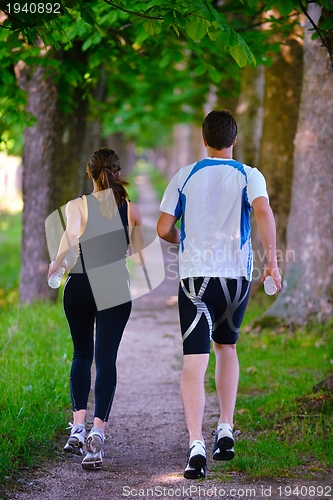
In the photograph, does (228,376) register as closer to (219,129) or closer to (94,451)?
(94,451)

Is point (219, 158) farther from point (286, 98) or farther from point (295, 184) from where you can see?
point (286, 98)

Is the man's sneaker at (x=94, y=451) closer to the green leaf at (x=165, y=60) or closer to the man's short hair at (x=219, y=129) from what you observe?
the man's short hair at (x=219, y=129)

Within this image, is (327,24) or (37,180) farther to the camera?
(37,180)

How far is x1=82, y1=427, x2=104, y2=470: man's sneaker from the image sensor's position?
14.6 ft

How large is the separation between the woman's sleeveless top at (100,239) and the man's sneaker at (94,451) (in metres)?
1.07

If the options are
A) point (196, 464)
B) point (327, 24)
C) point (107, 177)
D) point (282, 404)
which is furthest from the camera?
point (282, 404)

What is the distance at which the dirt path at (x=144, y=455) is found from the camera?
4.07 metres

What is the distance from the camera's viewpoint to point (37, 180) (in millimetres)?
10227

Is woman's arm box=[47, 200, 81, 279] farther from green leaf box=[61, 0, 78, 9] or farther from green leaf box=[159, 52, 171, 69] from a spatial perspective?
green leaf box=[159, 52, 171, 69]

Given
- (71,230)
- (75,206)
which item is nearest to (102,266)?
(71,230)

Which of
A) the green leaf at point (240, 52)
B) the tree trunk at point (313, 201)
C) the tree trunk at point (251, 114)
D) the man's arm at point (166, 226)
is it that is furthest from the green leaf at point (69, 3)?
the tree trunk at point (251, 114)

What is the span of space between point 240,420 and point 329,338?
2860 mm

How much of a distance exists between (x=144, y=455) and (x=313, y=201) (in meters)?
4.71

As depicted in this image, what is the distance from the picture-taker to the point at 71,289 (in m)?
4.63
